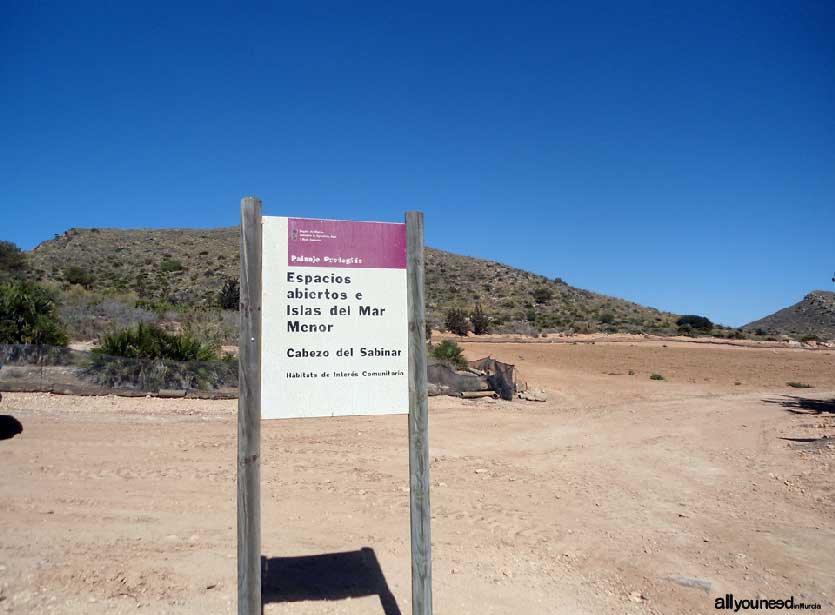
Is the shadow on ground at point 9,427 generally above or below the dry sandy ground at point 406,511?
above

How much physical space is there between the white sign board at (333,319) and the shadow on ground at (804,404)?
1375 centimetres

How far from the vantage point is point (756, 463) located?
9234mm

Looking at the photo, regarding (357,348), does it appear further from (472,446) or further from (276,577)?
(472,446)

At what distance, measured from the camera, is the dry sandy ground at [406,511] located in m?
4.76

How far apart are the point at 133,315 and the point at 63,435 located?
12834 mm

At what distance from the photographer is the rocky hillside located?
47.2m

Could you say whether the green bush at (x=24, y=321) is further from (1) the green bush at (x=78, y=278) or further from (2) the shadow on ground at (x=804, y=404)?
(1) the green bush at (x=78, y=278)

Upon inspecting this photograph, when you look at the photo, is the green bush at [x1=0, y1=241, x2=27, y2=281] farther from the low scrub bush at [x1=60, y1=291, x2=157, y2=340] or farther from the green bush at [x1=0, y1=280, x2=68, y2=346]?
the green bush at [x1=0, y1=280, x2=68, y2=346]

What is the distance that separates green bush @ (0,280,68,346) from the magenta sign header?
43.9 feet

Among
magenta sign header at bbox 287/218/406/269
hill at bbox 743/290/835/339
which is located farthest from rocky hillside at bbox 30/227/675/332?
magenta sign header at bbox 287/218/406/269

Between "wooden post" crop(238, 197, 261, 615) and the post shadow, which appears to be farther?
the post shadow

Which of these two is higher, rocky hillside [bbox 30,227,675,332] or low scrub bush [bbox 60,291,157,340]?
rocky hillside [bbox 30,227,675,332]

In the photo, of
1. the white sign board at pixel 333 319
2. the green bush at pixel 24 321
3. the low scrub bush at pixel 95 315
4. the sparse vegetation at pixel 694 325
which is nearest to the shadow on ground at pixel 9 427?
the green bush at pixel 24 321

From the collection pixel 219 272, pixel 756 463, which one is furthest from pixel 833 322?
pixel 756 463
